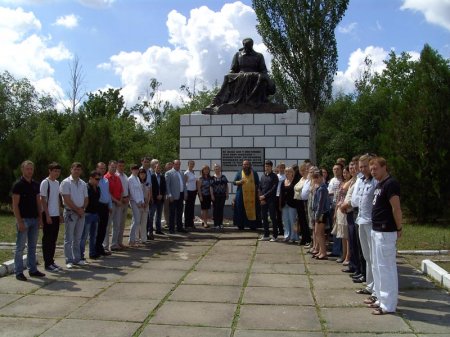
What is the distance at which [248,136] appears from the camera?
13969mm

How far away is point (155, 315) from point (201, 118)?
919cm

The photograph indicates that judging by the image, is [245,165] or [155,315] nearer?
[155,315]

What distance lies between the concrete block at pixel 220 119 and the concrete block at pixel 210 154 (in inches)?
29.0

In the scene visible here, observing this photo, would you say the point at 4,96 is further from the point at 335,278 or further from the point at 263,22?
the point at 335,278

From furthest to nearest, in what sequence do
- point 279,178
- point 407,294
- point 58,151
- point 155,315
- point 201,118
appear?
point 58,151, point 201,118, point 279,178, point 407,294, point 155,315

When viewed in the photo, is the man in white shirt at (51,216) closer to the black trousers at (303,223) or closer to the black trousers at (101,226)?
the black trousers at (101,226)

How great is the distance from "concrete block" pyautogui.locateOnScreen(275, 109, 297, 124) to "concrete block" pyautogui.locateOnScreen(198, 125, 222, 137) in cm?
153

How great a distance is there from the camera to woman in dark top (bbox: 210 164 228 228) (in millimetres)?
12500

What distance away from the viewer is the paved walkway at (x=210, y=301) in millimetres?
5094

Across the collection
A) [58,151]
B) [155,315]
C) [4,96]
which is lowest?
[155,315]

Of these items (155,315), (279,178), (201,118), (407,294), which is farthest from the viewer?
(201,118)

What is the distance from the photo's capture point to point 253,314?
5.59m

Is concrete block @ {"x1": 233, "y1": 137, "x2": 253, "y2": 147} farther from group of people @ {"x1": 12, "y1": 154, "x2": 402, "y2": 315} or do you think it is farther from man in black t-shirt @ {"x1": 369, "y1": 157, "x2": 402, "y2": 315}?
man in black t-shirt @ {"x1": 369, "y1": 157, "x2": 402, "y2": 315}

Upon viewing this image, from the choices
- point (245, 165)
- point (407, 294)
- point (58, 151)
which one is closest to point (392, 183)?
point (407, 294)
